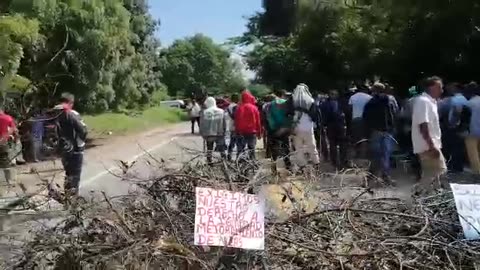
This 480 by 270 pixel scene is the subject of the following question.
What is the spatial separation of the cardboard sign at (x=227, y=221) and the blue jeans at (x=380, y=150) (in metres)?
7.21

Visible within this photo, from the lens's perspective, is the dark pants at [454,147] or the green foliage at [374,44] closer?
the dark pants at [454,147]

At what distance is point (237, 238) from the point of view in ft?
16.8

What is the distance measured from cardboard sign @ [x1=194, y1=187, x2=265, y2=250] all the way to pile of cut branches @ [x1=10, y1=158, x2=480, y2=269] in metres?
0.15

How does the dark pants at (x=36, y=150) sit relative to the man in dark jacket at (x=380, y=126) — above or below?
below

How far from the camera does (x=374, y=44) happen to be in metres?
22.4

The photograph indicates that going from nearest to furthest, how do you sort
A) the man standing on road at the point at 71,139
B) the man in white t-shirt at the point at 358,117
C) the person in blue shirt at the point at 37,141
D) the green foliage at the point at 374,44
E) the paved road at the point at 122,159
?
the paved road at the point at 122,159, the man standing on road at the point at 71,139, the man in white t-shirt at the point at 358,117, the person in blue shirt at the point at 37,141, the green foliage at the point at 374,44

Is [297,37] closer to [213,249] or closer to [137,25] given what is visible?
[137,25]

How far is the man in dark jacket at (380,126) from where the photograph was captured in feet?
41.1

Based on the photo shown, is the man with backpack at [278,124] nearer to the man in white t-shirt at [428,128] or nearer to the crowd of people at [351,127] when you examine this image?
the crowd of people at [351,127]

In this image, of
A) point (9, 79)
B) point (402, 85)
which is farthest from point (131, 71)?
point (9, 79)

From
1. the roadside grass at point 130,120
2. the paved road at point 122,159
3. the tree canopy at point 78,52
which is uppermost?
the tree canopy at point 78,52

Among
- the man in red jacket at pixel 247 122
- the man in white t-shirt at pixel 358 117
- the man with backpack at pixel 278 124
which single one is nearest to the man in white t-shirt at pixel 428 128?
the man in white t-shirt at pixel 358 117

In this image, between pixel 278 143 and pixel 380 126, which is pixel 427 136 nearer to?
pixel 380 126

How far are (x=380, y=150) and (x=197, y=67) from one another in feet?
301
